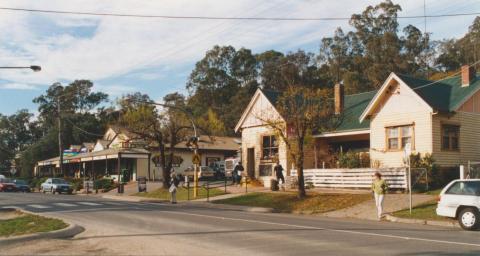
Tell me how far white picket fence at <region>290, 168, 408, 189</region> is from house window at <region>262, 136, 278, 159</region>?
3.57 meters

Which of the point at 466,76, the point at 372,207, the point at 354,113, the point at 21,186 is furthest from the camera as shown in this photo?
the point at 21,186

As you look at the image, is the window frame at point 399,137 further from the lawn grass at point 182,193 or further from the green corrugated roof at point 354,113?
the lawn grass at point 182,193

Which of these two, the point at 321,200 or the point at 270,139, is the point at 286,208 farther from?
the point at 270,139

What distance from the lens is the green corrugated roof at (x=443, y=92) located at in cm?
2807

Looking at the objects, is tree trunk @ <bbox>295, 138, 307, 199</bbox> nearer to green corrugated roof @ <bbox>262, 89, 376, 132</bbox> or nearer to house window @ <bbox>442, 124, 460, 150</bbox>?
green corrugated roof @ <bbox>262, 89, 376, 132</bbox>

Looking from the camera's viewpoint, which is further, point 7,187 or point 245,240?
point 7,187

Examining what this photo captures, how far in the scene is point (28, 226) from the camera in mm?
16156

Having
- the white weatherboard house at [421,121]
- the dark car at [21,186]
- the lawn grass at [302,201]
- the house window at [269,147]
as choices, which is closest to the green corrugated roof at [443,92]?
the white weatherboard house at [421,121]

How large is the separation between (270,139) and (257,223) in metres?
20.3

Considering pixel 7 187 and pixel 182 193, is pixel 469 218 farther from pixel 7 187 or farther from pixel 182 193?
pixel 7 187

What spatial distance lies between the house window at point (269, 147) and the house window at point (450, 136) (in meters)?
11.9

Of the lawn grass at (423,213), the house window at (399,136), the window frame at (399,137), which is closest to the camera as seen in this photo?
the lawn grass at (423,213)

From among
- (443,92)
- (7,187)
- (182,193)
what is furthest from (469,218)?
(7,187)

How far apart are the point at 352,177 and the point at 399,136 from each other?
10.9ft
